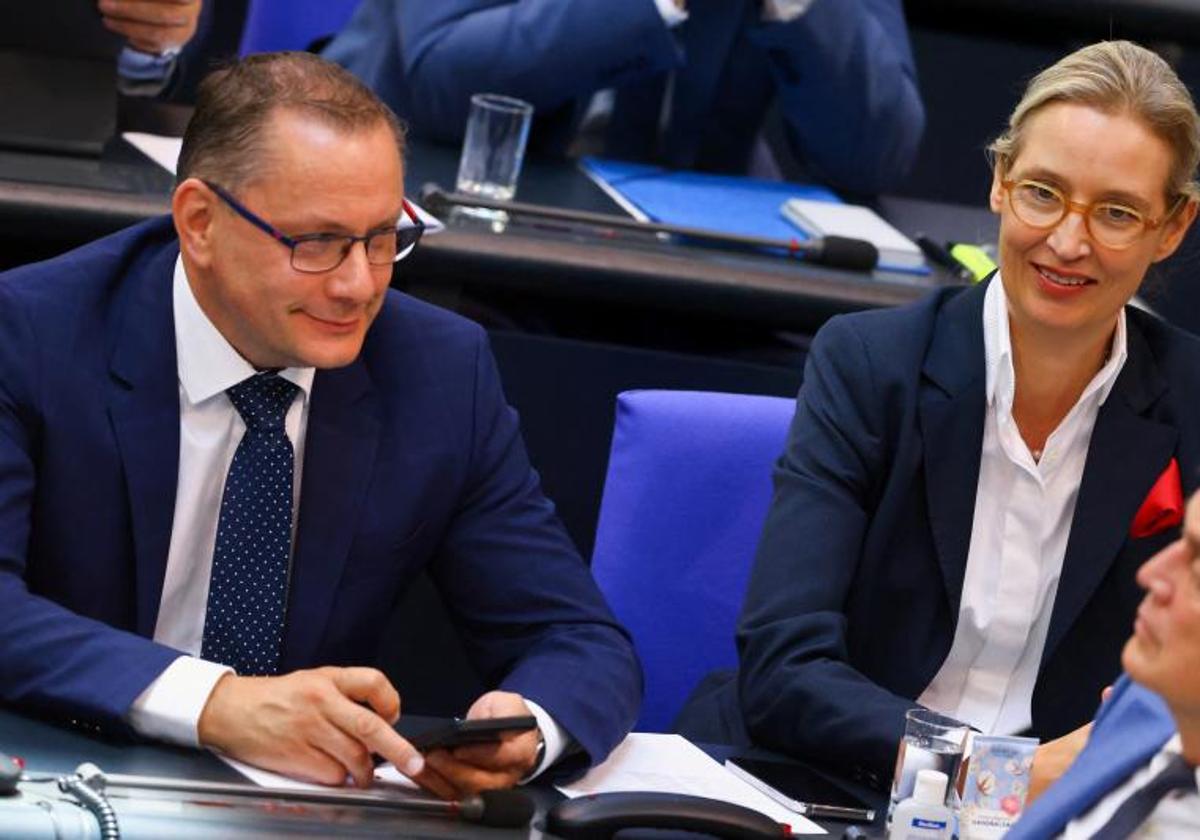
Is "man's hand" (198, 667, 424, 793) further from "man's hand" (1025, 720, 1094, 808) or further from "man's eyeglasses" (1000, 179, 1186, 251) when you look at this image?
"man's eyeglasses" (1000, 179, 1186, 251)

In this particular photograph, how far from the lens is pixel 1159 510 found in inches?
101

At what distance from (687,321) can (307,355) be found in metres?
1.27

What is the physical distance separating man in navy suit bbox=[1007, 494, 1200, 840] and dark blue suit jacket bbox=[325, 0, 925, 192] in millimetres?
2080

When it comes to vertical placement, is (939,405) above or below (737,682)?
above

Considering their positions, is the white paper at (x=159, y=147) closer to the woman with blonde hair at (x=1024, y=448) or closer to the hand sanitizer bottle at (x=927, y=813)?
the woman with blonde hair at (x=1024, y=448)

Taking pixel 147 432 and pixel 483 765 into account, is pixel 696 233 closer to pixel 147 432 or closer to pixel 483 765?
pixel 147 432

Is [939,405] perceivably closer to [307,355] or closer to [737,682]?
[737,682]

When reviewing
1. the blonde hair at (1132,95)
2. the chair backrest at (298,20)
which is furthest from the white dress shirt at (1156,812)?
the chair backrest at (298,20)

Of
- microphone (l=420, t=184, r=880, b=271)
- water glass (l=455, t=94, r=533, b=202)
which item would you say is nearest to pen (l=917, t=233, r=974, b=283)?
microphone (l=420, t=184, r=880, b=271)

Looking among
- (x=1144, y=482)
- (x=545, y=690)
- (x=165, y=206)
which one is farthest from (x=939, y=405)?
(x=165, y=206)

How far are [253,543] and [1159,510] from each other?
102 cm

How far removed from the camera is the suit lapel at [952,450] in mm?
2537

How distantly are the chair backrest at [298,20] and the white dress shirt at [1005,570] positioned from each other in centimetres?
196

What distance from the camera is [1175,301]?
352cm
